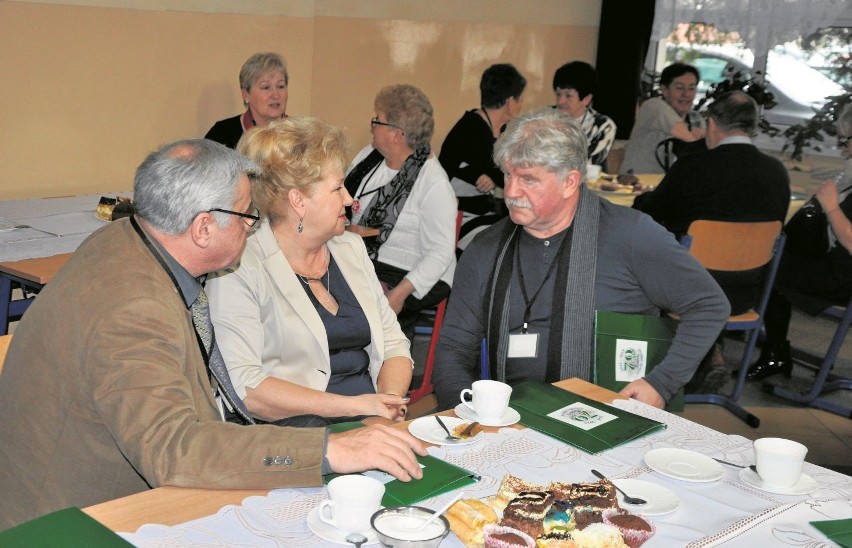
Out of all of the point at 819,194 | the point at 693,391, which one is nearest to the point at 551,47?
the point at 819,194

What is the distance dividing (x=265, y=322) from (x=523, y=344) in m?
0.72

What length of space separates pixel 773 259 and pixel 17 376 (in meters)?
3.51

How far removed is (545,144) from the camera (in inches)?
103

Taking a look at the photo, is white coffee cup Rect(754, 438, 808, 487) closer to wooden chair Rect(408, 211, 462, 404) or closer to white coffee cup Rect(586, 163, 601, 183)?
wooden chair Rect(408, 211, 462, 404)

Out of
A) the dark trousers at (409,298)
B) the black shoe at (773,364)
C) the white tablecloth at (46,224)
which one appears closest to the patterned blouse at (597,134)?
the black shoe at (773,364)

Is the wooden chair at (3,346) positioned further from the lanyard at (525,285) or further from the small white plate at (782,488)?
the small white plate at (782,488)

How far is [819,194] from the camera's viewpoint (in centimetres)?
459

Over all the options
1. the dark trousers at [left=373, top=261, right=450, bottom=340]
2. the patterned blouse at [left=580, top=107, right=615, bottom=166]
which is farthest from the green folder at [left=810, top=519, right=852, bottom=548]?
the patterned blouse at [left=580, top=107, right=615, bottom=166]

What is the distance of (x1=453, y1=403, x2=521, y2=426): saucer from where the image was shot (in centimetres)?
193

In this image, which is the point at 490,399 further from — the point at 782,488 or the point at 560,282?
the point at 560,282

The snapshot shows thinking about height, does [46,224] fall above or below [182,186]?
below

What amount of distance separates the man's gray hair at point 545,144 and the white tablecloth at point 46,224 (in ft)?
5.48

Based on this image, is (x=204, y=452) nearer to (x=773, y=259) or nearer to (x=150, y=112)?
(x=773, y=259)

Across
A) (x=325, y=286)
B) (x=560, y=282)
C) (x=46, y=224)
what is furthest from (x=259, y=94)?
(x=560, y=282)
